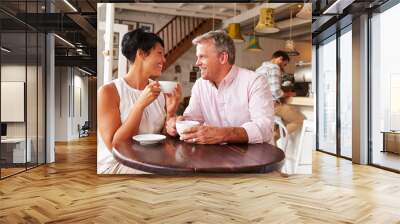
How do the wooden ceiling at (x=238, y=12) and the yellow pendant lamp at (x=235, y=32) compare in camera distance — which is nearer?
the yellow pendant lamp at (x=235, y=32)

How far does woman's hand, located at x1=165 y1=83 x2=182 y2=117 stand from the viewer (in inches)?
144

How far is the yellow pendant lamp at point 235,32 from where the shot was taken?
388 cm

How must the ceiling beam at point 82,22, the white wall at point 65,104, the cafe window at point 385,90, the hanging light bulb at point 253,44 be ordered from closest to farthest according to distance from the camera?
the hanging light bulb at point 253,44, the cafe window at point 385,90, the ceiling beam at point 82,22, the white wall at point 65,104

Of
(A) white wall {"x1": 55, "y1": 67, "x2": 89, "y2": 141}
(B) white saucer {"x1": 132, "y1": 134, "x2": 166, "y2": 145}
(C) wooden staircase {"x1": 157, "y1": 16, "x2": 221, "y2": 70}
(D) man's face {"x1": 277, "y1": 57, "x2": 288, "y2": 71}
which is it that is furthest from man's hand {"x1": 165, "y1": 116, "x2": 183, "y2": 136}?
(A) white wall {"x1": 55, "y1": 67, "x2": 89, "y2": 141}

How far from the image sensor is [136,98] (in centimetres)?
372

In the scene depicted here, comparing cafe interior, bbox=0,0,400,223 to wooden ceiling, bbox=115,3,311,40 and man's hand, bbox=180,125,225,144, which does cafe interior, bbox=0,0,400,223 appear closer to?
wooden ceiling, bbox=115,3,311,40

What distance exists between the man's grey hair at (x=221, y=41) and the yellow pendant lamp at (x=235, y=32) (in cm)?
7

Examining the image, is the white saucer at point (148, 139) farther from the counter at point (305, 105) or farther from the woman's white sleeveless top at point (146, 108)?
the counter at point (305, 105)

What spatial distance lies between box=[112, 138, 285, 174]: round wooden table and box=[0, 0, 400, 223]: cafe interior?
0.15m

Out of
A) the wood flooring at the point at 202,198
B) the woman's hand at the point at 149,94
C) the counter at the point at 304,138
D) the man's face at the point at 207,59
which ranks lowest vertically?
the wood flooring at the point at 202,198

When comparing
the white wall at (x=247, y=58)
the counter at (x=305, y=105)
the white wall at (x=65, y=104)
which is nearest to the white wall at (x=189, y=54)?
the white wall at (x=247, y=58)

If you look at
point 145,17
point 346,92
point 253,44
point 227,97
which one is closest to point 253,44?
point 253,44

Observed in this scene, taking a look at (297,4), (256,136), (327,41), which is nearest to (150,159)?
(256,136)

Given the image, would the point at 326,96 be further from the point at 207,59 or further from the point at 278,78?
the point at 207,59
